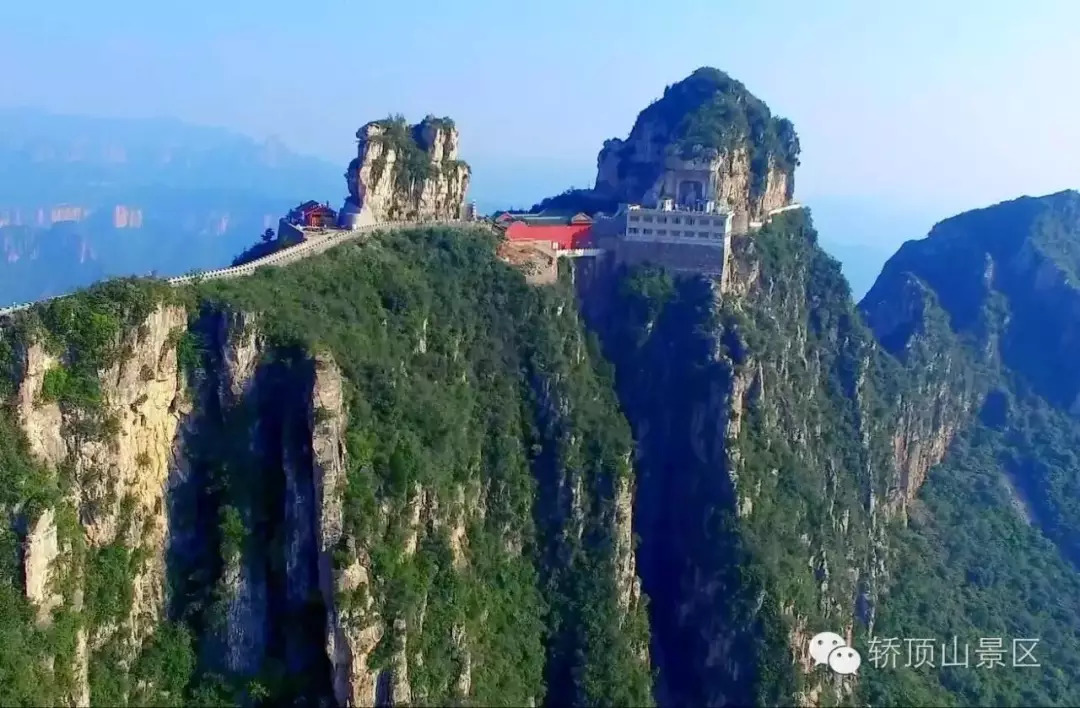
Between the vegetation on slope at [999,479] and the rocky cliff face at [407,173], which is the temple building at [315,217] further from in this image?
the vegetation on slope at [999,479]

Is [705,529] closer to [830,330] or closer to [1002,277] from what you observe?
[830,330]

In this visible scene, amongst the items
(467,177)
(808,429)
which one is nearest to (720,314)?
(808,429)

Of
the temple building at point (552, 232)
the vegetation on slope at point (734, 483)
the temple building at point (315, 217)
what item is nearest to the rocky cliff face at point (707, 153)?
the vegetation on slope at point (734, 483)

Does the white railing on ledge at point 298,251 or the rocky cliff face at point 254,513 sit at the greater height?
the white railing on ledge at point 298,251

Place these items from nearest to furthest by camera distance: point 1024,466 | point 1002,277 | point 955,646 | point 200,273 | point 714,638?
point 200,273
point 714,638
point 955,646
point 1024,466
point 1002,277

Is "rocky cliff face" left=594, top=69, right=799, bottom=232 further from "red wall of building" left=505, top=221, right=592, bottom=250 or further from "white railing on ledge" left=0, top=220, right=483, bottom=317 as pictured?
"white railing on ledge" left=0, top=220, right=483, bottom=317

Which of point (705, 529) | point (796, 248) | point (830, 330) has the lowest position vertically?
point (705, 529)
